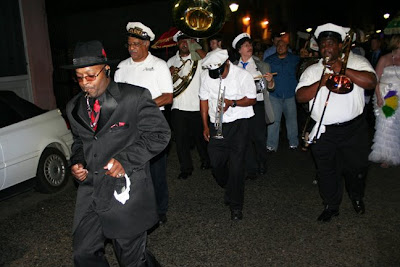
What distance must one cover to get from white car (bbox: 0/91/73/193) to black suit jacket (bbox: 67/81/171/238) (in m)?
2.93

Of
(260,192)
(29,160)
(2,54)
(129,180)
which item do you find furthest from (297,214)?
(2,54)

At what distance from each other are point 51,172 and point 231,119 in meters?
2.99

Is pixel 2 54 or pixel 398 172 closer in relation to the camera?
pixel 398 172

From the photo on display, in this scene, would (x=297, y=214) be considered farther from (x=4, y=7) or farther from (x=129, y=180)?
(x=4, y=7)

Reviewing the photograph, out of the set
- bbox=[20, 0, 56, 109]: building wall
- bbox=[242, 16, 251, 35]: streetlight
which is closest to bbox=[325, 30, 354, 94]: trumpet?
bbox=[20, 0, 56, 109]: building wall

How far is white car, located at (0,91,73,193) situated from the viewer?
5.57m

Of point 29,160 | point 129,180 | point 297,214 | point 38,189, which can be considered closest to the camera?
point 129,180

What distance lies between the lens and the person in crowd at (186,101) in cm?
637

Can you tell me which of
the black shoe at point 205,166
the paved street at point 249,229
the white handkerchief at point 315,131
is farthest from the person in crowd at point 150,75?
the black shoe at point 205,166

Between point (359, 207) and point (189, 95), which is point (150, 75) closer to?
point (189, 95)

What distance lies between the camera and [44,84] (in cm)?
1094

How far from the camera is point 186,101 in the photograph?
6352mm

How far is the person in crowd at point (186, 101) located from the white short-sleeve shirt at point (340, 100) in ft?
7.12

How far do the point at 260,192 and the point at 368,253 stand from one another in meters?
2.03
